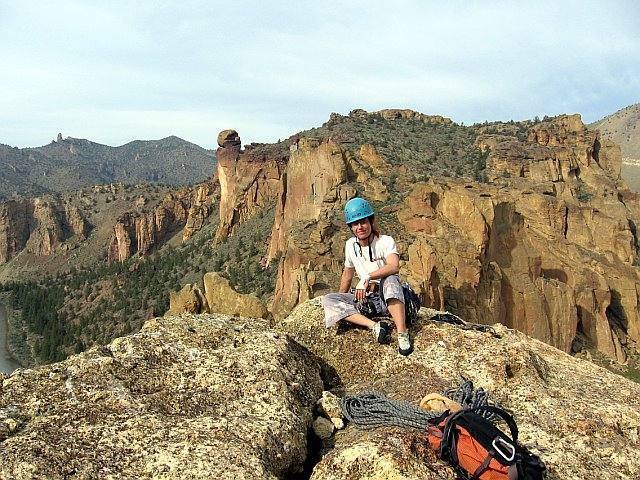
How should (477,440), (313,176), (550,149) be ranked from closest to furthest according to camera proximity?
(477,440)
(313,176)
(550,149)

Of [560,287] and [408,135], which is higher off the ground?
[408,135]

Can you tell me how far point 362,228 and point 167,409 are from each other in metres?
3.41

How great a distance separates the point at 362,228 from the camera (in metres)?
6.90

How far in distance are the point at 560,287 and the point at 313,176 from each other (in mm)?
23410

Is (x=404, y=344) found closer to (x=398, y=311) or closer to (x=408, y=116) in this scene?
(x=398, y=311)

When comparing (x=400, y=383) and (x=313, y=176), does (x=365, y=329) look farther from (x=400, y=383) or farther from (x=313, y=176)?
(x=313, y=176)

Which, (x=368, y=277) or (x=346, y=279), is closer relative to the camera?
(x=368, y=277)

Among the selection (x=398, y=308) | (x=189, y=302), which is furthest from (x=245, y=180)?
(x=398, y=308)

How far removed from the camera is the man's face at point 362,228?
685 cm

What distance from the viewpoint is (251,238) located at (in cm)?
7000

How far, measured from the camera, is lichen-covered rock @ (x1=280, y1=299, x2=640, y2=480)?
4.35 m

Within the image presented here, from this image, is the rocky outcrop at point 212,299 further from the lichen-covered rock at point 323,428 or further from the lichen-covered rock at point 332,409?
the lichen-covered rock at point 323,428

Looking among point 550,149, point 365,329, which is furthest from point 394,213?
point 550,149

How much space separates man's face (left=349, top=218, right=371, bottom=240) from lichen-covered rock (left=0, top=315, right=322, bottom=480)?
1.79 meters
